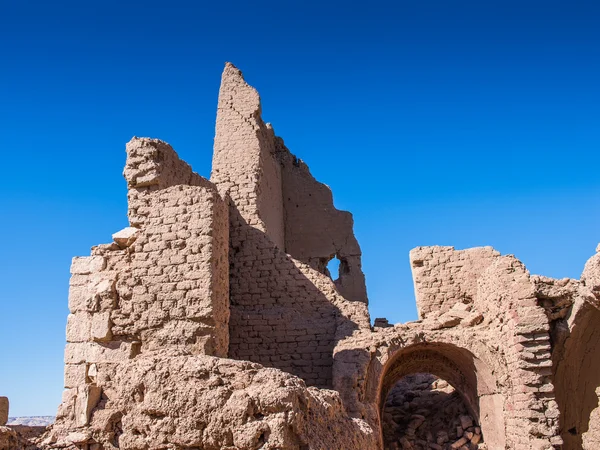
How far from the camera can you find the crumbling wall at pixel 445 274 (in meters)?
12.0

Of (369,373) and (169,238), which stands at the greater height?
(169,238)

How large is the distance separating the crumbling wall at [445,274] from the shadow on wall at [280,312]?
2652mm

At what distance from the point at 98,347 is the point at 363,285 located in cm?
857

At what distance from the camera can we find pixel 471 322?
1045 cm

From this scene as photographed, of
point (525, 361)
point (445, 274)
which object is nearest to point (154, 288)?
point (525, 361)

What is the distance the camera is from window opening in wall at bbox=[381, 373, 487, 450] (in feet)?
40.2

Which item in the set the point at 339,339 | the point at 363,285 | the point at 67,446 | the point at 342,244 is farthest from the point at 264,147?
the point at 67,446

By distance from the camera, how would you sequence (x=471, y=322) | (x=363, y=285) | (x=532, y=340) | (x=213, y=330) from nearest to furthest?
(x=213, y=330) → (x=532, y=340) → (x=471, y=322) → (x=363, y=285)

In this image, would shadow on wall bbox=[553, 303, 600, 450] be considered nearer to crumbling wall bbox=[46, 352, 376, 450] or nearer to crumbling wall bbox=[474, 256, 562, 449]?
crumbling wall bbox=[474, 256, 562, 449]

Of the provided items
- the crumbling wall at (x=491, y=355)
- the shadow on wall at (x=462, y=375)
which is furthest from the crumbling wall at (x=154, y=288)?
the shadow on wall at (x=462, y=375)

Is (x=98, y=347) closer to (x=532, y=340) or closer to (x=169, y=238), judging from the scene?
(x=169, y=238)

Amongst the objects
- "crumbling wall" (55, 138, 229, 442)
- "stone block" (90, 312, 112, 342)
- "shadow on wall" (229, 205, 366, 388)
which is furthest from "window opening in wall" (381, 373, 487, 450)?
"stone block" (90, 312, 112, 342)

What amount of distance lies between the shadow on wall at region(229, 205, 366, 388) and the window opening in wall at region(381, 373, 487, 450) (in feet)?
13.3

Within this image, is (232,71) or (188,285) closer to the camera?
(188,285)
